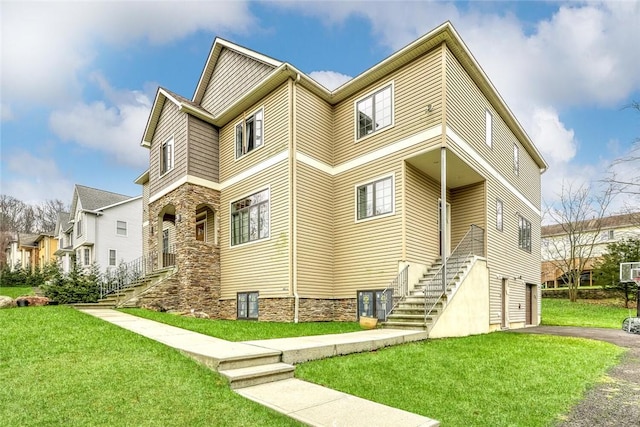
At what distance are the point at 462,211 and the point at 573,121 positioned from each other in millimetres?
18652

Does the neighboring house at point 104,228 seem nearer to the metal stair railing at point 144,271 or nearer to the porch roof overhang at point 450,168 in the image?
the metal stair railing at point 144,271

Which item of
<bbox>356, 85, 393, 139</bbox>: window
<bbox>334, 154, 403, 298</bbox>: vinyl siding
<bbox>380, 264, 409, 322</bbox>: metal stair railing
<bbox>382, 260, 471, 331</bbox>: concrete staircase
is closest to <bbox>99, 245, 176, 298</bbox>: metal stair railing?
<bbox>334, 154, 403, 298</bbox>: vinyl siding

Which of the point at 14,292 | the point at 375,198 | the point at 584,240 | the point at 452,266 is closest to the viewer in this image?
the point at 452,266

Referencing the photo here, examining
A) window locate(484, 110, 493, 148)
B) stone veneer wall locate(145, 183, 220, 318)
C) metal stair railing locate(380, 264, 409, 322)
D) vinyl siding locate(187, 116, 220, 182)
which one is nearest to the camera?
metal stair railing locate(380, 264, 409, 322)

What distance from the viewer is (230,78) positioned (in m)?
15.5

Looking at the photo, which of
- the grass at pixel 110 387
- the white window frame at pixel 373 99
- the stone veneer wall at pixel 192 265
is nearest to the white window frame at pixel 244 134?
the stone veneer wall at pixel 192 265

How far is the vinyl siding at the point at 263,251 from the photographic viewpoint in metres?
12.1

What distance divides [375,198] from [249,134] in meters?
5.53

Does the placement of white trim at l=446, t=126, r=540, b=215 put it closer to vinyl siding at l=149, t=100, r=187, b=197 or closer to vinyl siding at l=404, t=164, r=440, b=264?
vinyl siding at l=404, t=164, r=440, b=264

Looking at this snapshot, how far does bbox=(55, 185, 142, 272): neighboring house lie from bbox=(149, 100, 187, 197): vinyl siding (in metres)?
14.4

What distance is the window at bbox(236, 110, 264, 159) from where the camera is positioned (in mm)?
13805

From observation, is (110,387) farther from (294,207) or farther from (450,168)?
(450,168)

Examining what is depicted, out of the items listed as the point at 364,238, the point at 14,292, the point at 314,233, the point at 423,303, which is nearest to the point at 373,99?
the point at 364,238

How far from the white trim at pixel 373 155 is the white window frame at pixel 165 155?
21.4 ft
